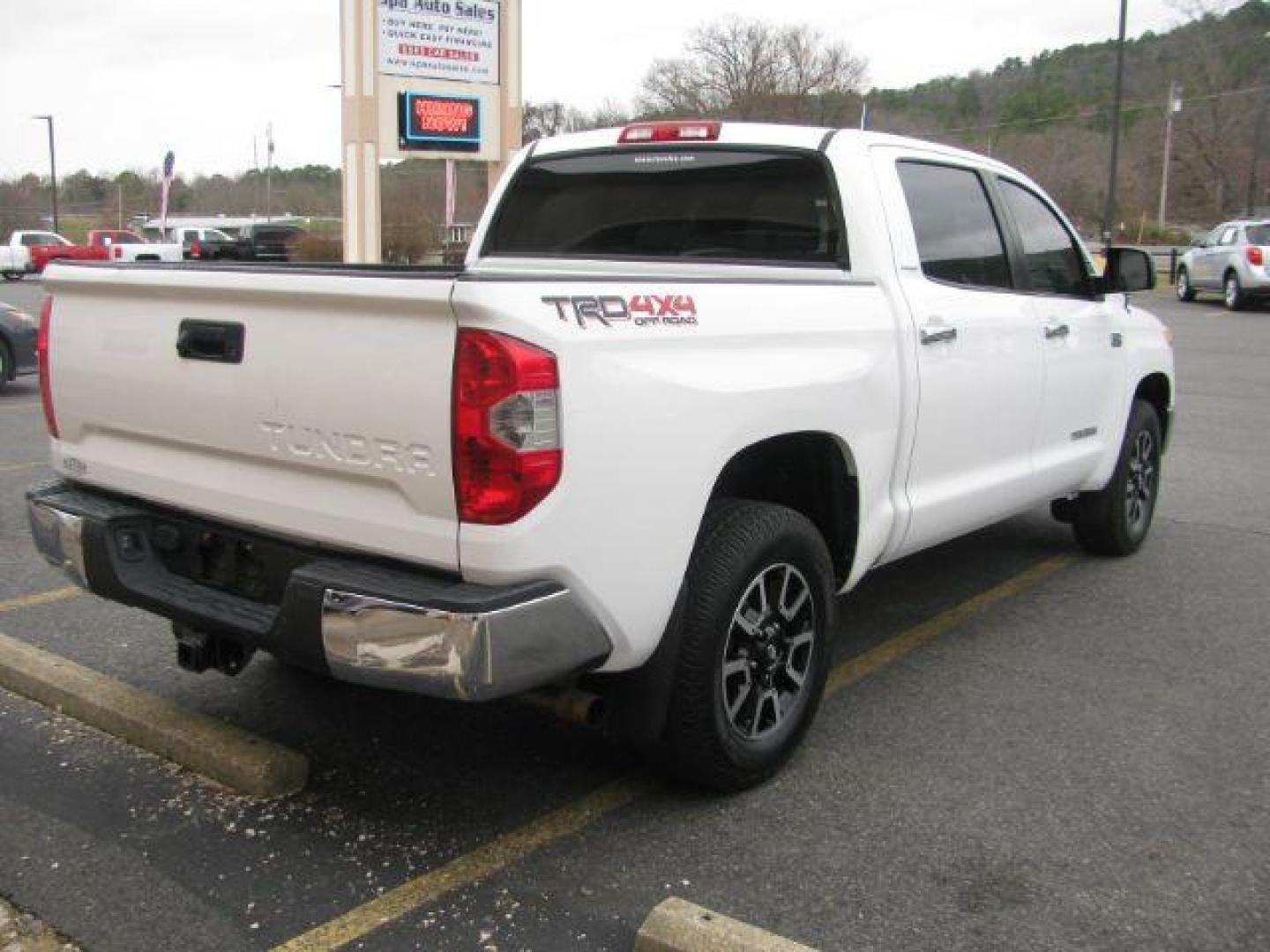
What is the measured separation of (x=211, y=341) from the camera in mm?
3113

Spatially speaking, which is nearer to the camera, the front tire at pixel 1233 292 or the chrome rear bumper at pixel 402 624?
the chrome rear bumper at pixel 402 624

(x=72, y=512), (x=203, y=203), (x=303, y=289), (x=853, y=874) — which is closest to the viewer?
(x=303, y=289)

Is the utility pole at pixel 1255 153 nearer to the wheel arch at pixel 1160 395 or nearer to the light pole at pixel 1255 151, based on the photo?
the light pole at pixel 1255 151

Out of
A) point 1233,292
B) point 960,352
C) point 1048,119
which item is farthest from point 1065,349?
point 1048,119

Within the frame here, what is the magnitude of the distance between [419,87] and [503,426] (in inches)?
552

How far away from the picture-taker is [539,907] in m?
2.92

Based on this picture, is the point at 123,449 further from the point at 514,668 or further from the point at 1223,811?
the point at 1223,811

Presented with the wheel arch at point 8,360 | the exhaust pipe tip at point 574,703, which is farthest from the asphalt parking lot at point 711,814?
the wheel arch at point 8,360

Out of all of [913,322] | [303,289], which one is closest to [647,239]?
[913,322]

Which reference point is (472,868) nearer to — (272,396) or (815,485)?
(272,396)

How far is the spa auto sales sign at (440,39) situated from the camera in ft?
50.1

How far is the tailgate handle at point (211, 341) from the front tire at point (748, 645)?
129cm

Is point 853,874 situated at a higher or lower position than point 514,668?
lower

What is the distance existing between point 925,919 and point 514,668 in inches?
45.0
